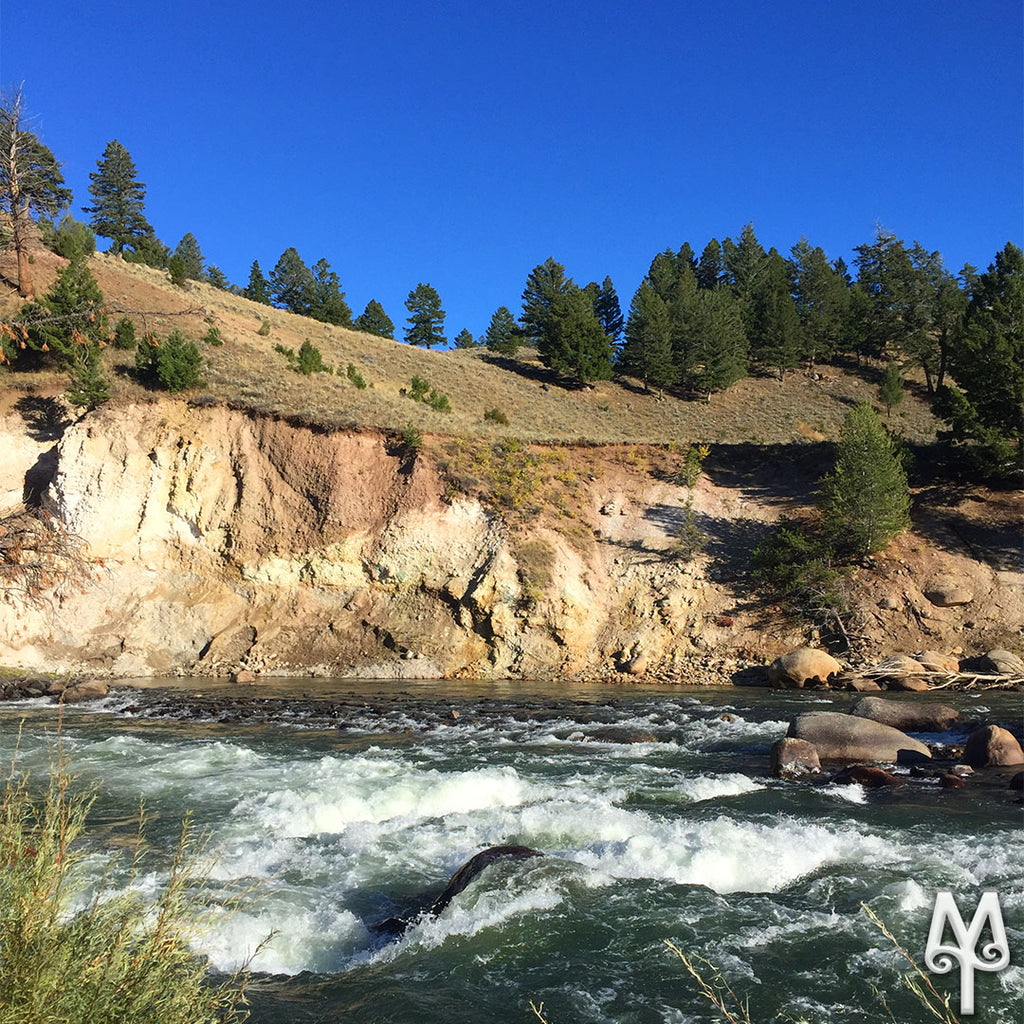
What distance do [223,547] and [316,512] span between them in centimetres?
391

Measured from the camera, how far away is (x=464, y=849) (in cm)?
912

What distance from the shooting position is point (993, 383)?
29984 mm

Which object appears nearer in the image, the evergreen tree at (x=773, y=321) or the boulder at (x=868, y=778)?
the boulder at (x=868, y=778)

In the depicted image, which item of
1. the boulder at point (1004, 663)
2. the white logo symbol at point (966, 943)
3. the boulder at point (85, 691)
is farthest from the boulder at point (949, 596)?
the boulder at point (85, 691)

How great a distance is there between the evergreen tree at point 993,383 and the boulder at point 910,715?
17208mm

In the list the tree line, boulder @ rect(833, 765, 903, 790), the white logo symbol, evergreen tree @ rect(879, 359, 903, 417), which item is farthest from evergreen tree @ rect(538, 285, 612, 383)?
the white logo symbol

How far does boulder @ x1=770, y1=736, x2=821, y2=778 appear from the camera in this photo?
496 inches

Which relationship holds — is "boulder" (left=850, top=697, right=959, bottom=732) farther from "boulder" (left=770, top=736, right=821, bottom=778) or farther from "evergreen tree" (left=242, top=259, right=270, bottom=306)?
"evergreen tree" (left=242, top=259, right=270, bottom=306)

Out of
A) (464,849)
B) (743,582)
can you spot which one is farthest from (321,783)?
(743,582)

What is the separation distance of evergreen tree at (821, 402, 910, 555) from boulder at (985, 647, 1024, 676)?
19.7 feet

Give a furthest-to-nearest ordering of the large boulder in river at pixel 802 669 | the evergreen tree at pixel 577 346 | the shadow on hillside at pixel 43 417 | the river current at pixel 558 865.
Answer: the evergreen tree at pixel 577 346 → the shadow on hillside at pixel 43 417 → the large boulder in river at pixel 802 669 → the river current at pixel 558 865

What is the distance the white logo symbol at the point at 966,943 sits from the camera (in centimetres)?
608

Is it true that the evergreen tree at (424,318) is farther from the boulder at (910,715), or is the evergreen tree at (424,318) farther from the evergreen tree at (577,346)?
the boulder at (910,715)

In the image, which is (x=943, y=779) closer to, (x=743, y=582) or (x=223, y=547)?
(x=743, y=582)
